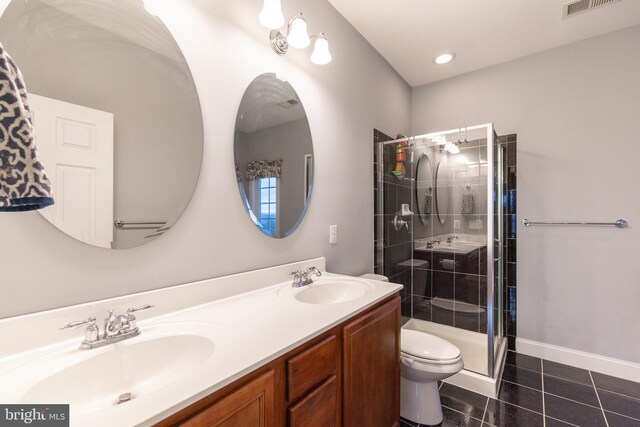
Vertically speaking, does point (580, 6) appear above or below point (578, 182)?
above

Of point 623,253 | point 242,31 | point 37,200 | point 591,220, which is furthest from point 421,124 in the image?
point 37,200

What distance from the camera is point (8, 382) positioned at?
2.08 feet

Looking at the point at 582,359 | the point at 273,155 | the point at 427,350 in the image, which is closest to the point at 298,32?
the point at 273,155

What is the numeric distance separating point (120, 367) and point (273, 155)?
1.10m

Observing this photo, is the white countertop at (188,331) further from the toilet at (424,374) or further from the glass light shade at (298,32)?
the glass light shade at (298,32)

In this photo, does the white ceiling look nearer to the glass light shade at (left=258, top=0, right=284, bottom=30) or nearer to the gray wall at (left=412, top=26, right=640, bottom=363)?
the gray wall at (left=412, top=26, right=640, bottom=363)

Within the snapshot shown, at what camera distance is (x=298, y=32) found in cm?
145

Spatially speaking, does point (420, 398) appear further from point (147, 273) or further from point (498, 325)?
point (147, 273)

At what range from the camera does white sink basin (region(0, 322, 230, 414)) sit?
2.22 feet

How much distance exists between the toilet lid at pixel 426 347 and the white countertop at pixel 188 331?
0.61 meters

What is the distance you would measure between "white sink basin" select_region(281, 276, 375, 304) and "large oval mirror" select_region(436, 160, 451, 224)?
1418mm

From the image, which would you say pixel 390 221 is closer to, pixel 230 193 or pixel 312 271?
pixel 312 271

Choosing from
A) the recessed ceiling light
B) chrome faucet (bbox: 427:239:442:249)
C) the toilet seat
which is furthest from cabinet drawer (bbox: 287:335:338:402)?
the recessed ceiling light

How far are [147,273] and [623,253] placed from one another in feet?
10.5
